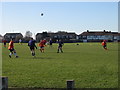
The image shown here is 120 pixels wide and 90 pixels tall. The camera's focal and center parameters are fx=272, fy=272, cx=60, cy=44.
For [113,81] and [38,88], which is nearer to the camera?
[38,88]

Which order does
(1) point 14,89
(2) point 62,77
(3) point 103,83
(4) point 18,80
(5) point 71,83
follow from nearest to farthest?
1. (5) point 71,83
2. (1) point 14,89
3. (3) point 103,83
4. (4) point 18,80
5. (2) point 62,77

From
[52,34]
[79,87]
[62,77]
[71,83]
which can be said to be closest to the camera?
[71,83]

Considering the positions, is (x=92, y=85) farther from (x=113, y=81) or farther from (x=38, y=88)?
(x=38, y=88)

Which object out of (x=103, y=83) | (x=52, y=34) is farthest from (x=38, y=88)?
(x=52, y=34)

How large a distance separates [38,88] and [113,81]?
301 cm

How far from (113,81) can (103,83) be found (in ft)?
2.08

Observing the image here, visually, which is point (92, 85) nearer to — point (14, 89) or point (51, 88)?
point (51, 88)

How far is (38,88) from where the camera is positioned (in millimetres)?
8633

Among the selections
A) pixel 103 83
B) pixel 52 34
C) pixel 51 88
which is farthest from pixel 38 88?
pixel 52 34

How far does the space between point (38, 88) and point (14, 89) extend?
83 centimetres

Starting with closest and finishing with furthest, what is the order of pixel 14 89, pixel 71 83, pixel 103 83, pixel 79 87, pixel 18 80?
pixel 71 83
pixel 14 89
pixel 79 87
pixel 103 83
pixel 18 80

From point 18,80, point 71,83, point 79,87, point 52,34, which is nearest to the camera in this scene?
point 71,83

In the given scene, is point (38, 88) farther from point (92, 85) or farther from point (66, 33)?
point (66, 33)

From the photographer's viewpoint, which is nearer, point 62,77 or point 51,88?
point 51,88
